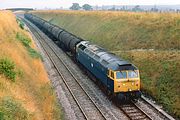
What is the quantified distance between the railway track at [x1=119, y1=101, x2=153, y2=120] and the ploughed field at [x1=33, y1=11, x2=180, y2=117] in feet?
6.99

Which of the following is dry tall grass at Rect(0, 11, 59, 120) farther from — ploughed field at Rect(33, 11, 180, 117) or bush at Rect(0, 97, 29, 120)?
ploughed field at Rect(33, 11, 180, 117)

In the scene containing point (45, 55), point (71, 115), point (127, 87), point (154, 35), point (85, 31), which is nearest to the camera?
point (71, 115)

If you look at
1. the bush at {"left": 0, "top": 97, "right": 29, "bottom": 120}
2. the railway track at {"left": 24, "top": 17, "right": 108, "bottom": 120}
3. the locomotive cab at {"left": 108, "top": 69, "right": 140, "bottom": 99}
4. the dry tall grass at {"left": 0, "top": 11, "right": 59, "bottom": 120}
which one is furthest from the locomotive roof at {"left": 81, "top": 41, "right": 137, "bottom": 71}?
the bush at {"left": 0, "top": 97, "right": 29, "bottom": 120}

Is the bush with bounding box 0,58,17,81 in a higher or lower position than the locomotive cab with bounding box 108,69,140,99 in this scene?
higher

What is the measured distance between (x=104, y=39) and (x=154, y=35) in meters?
13.4

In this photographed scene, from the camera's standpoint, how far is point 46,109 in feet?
63.9

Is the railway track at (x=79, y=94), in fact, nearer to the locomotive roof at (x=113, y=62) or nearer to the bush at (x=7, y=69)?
the locomotive roof at (x=113, y=62)

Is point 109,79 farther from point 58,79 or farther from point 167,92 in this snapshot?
point 58,79

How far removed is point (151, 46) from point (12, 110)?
81.1 feet

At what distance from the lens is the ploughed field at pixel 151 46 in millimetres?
23938

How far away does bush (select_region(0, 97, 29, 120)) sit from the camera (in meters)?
14.1

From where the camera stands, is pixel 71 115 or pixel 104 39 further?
pixel 104 39

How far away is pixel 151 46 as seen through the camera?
36031 mm

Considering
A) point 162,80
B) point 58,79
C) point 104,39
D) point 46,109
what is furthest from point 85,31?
point 46,109
